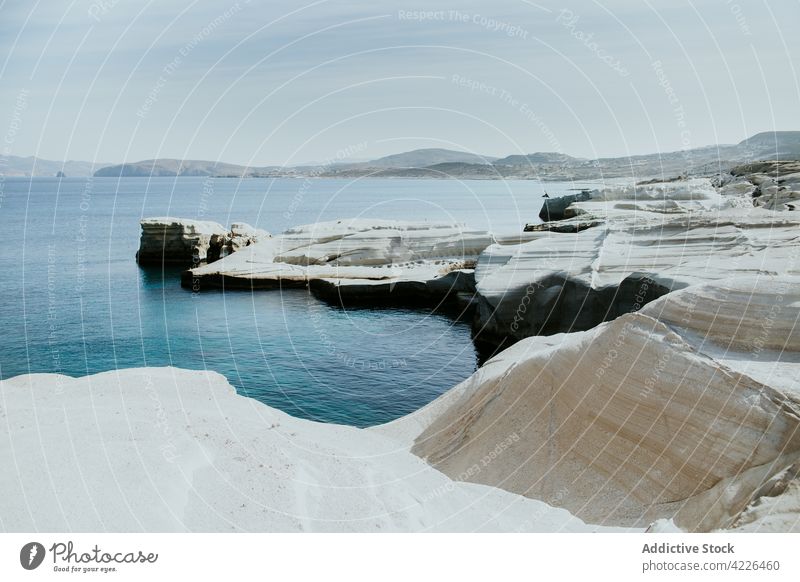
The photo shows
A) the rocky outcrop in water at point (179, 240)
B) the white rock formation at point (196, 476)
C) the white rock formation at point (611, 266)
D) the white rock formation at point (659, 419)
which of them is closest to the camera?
the white rock formation at point (196, 476)

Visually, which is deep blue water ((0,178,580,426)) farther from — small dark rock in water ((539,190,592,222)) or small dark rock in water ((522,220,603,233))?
small dark rock in water ((539,190,592,222))

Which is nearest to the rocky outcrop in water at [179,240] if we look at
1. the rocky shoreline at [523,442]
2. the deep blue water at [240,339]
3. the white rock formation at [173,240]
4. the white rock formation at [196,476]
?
the white rock formation at [173,240]

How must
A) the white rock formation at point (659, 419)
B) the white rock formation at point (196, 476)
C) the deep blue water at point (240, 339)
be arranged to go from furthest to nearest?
the deep blue water at point (240, 339)
the white rock formation at point (659, 419)
the white rock formation at point (196, 476)

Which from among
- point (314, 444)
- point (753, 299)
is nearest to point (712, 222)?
point (753, 299)

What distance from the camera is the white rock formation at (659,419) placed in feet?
39.2

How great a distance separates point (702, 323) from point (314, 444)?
28.5 feet

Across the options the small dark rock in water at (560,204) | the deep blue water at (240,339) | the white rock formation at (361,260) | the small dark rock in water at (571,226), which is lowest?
the deep blue water at (240,339)

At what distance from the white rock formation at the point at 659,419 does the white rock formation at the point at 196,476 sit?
126 cm

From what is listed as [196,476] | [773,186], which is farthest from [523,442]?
[773,186]

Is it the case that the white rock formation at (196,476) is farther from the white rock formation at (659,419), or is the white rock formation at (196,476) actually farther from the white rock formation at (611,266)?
the white rock formation at (611,266)

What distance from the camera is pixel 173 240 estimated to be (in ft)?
204
